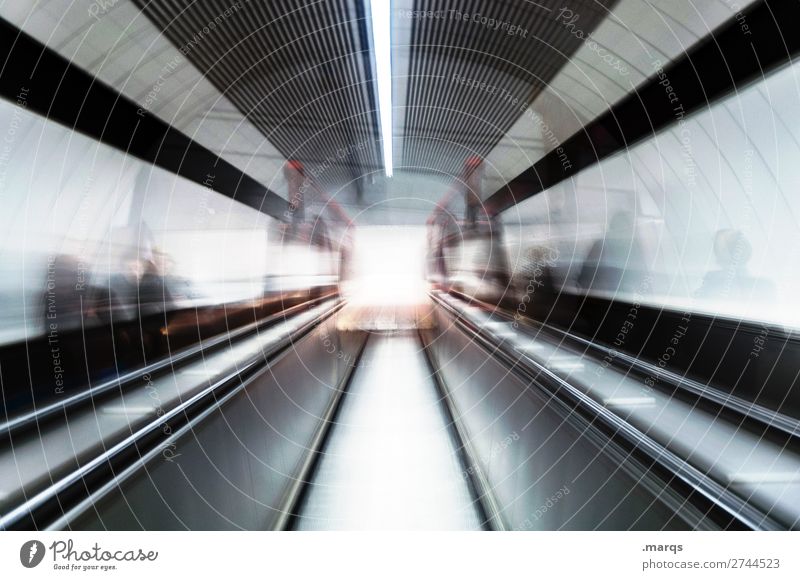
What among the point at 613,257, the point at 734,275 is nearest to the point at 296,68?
the point at 613,257

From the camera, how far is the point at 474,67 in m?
0.95

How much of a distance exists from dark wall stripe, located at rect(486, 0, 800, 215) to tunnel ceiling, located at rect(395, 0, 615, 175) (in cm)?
17

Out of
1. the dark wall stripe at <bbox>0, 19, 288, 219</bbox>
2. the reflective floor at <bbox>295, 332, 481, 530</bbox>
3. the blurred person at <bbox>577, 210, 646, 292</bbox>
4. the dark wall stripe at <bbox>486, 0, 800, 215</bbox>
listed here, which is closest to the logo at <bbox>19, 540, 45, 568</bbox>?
the reflective floor at <bbox>295, 332, 481, 530</bbox>

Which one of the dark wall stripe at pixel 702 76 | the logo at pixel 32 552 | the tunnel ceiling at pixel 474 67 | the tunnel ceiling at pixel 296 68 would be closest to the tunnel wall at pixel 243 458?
the logo at pixel 32 552

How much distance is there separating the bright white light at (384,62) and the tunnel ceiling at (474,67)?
3 cm

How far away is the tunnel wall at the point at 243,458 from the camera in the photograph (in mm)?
866

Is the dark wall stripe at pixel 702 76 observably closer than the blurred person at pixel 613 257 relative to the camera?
Yes

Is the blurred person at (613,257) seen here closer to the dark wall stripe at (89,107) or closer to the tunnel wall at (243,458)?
the tunnel wall at (243,458)

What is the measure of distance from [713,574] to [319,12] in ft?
4.38

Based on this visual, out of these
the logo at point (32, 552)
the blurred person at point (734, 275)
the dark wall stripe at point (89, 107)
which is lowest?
the logo at point (32, 552)

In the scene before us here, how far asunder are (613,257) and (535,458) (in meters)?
0.51

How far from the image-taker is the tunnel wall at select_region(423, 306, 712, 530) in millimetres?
880

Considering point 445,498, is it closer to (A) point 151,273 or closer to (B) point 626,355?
(B) point 626,355

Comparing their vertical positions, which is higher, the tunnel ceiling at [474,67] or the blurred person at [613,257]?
the tunnel ceiling at [474,67]
